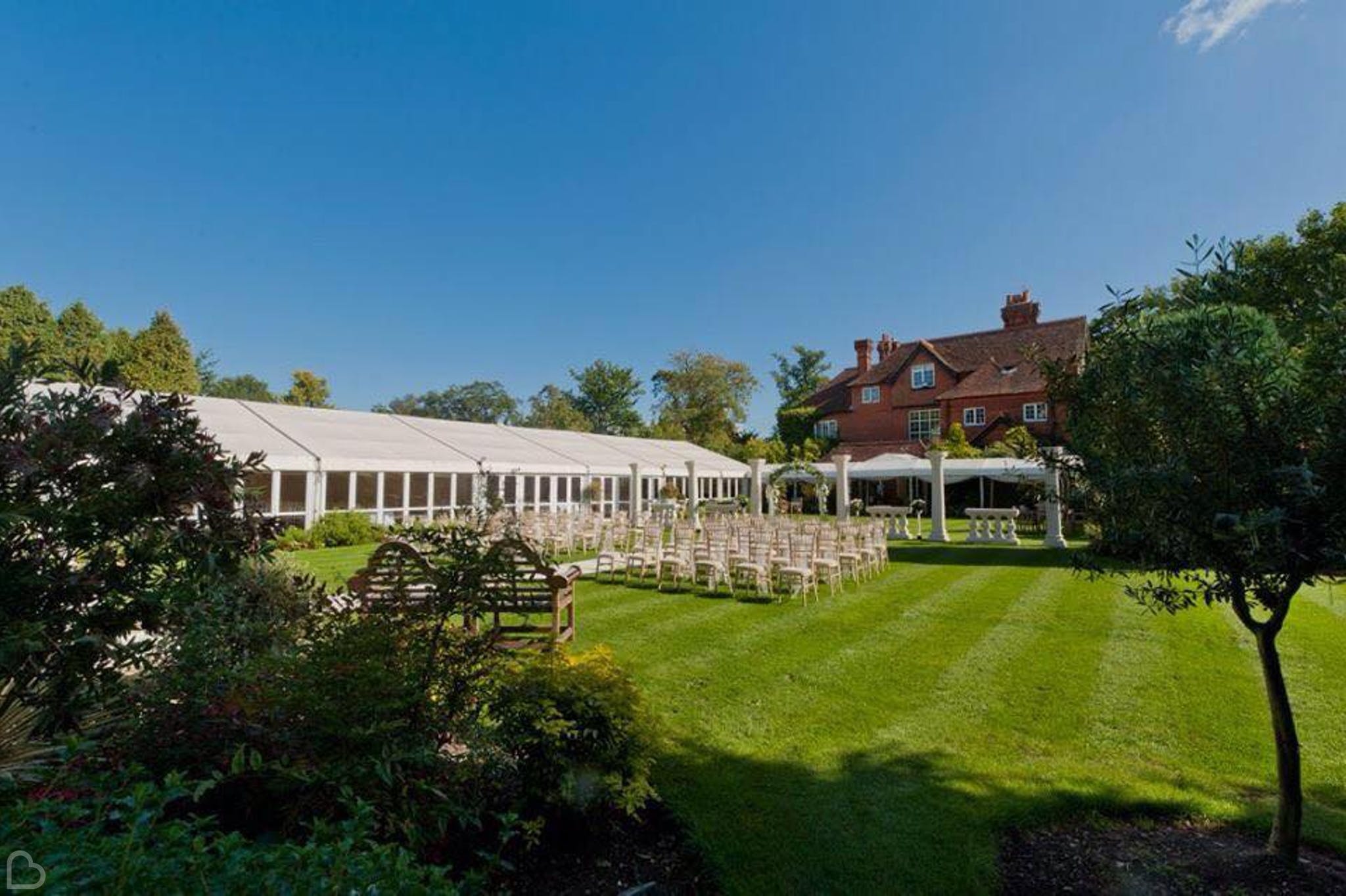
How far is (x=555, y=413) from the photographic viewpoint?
206 feet

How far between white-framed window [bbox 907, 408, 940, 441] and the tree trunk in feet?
126

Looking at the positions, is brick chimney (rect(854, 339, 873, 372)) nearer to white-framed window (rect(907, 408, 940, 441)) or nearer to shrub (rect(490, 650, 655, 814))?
white-framed window (rect(907, 408, 940, 441))

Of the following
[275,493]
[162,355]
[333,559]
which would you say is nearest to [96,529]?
[333,559]

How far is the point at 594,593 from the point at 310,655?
8255mm

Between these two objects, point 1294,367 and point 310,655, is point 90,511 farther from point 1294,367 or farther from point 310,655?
point 1294,367

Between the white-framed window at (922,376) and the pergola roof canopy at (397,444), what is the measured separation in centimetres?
1826

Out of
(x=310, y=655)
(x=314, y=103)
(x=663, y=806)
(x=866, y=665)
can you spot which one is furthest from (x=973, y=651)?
(x=314, y=103)

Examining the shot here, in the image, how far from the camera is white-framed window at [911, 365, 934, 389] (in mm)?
41188

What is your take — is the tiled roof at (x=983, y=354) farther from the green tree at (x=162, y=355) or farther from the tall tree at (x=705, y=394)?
the green tree at (x=162, y=355)

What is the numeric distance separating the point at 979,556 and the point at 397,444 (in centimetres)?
1858

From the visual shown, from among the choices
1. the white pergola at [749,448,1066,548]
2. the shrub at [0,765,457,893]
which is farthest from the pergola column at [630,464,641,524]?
the shrub at [0,765,457,893]

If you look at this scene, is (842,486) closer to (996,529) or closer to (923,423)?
(996,529)

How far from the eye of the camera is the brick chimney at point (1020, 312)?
42.4 meters

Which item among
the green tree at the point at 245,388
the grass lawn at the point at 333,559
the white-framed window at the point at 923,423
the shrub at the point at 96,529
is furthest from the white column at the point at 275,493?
the green tree at the point at 245,388
